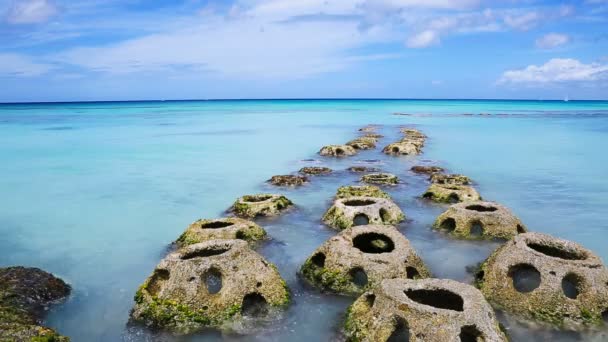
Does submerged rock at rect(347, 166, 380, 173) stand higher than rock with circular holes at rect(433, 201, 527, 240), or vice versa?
rock with circular holes at rect(433, 201, 527, 240)

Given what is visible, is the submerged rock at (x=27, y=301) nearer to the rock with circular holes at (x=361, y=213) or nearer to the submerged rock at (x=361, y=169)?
the rock with circular holes at (x=361, y=213)

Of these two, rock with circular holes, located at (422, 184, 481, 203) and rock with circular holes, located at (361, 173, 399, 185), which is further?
rock with circular holes, located at (361, 173, 399, 185)

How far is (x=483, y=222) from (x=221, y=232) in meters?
6.28

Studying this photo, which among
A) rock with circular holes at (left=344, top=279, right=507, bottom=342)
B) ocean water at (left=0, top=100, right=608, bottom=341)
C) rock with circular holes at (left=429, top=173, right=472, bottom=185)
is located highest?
rock with circular holes at (left=344, top=279, right=507, bottom=342)

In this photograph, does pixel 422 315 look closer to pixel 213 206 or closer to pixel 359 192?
pixel 359 192

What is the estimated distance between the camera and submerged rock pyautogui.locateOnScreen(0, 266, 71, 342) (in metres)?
6.89

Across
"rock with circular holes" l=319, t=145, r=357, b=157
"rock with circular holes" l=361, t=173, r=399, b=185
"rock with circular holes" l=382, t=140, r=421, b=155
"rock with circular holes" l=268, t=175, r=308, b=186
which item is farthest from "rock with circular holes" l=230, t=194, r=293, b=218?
"rock with circular holes" l=382, t=140, r=421, b=155

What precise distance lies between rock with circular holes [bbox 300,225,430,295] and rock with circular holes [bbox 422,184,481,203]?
274 inches

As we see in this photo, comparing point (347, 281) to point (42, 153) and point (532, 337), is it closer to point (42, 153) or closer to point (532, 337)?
point (532, 337)

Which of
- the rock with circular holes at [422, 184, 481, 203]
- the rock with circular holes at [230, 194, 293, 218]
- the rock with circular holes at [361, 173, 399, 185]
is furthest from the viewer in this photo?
the rock with circular holes at [361, 173, 399, 185]

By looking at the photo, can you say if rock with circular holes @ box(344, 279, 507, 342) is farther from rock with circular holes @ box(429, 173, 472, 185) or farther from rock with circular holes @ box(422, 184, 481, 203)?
rock with circular holes @ box(429, 173, 472, 185)

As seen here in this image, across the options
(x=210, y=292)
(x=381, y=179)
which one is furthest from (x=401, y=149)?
(x=210, y=292)

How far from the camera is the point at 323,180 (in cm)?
2131

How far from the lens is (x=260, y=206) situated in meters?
14.9
